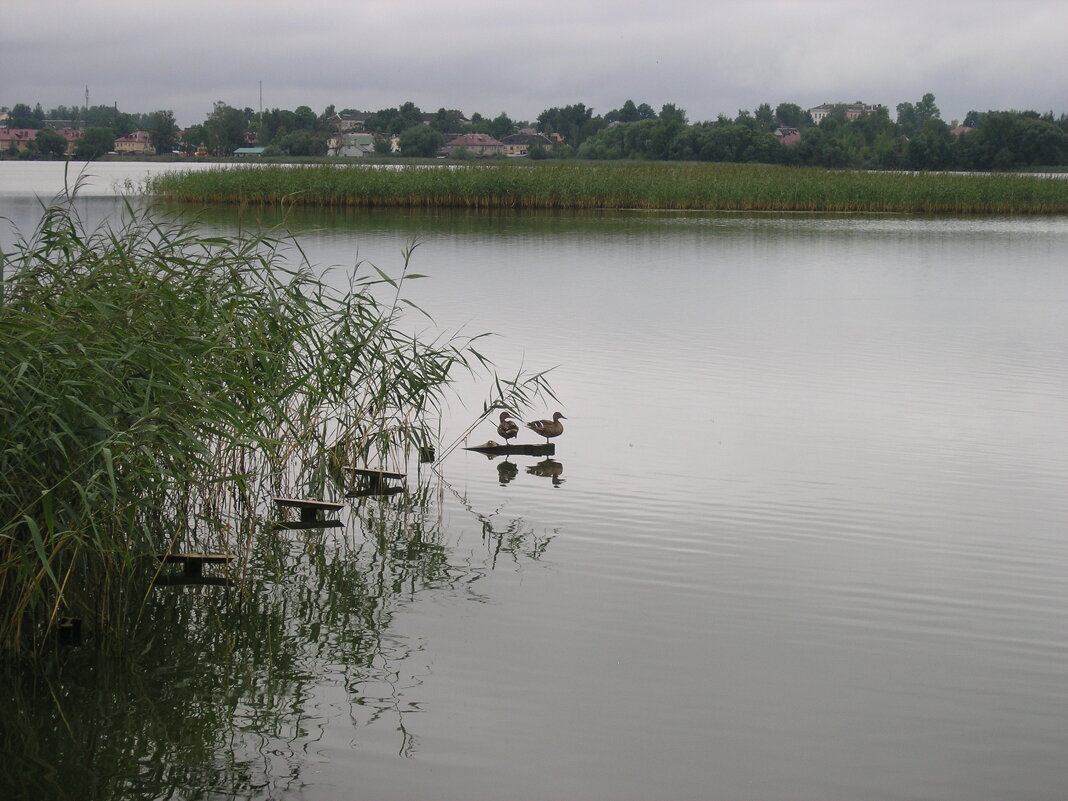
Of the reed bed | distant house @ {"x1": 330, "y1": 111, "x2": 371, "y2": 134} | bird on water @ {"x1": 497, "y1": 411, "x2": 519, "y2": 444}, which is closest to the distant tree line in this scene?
the reed bed

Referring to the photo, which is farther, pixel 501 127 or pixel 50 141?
pixel 501 127

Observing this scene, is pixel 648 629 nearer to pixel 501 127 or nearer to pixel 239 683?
pixel 239 683

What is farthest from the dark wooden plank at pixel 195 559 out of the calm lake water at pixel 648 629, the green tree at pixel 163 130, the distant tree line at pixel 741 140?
the green tree at pixel 163 130

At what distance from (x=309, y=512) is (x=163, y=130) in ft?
212

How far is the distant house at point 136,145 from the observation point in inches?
3305

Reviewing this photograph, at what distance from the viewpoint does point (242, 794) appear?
388 cm

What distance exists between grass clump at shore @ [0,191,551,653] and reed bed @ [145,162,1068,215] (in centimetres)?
2680

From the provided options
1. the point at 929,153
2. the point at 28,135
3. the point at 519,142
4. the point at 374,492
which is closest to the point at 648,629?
the point at 374,492

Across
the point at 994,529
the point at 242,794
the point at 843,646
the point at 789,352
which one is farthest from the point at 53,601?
the point at 789,352

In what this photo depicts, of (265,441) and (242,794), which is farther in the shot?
(265,441)

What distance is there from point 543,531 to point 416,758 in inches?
108

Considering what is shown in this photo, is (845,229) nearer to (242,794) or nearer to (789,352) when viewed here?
(789,352)

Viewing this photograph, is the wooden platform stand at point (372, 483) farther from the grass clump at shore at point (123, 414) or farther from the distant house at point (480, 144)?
the distant house at point (480, 144)

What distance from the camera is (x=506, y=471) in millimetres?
8219
